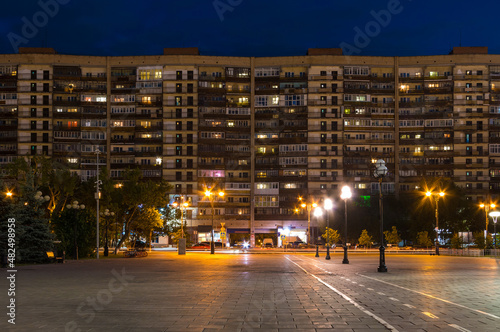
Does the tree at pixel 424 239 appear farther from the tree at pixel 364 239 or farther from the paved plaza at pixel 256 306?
the paved plaza at pixel 256 306

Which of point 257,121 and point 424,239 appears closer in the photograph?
point 424,239

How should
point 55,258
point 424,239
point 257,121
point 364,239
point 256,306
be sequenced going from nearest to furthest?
1. point 256,306
2. point 55,258
3. point 424,239
4. point 364,239
5. point 257,121

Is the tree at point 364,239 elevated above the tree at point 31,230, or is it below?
below

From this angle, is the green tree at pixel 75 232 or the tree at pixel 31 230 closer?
the tree at pixel 31 230

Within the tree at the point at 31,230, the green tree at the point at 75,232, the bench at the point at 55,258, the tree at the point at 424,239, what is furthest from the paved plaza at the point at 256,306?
the tree at the point at 424,239

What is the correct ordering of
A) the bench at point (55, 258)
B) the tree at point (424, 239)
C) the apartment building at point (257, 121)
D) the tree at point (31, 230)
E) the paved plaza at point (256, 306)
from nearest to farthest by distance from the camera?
the paved plaza at point (256, 306) < the tree at point (31, 230) < the bench at point (55, 258) < the tree at point (424, 239) < the apartment building at point (257, 121)

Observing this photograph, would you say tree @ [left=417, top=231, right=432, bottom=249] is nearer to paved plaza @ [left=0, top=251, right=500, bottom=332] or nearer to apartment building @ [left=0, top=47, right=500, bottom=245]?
apartment building @ [left=0, top=47, right=500, bottom=245]

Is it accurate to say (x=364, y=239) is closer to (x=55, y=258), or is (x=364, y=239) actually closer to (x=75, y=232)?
(x=75, y=232)

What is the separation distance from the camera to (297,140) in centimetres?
11119

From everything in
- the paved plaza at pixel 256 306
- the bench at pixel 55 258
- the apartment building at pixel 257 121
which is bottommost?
the bench at pixel 55 258

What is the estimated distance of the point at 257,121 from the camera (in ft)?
370

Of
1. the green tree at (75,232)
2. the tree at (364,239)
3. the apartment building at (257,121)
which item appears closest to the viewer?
the green tree at (75,232)

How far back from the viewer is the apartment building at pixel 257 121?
110000 millimetres

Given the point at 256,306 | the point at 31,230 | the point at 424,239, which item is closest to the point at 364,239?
the point at 424,239
